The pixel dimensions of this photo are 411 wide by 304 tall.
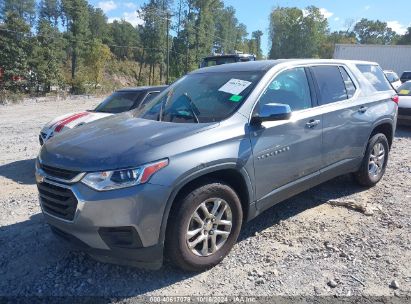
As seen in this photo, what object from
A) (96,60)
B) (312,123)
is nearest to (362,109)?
(312,123)

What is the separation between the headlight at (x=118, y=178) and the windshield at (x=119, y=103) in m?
4.85

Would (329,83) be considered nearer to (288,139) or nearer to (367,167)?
(288,139)

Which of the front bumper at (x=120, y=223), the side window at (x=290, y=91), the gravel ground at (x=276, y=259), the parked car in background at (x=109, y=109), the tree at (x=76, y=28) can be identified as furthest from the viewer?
the tree at (x=76, y=28)

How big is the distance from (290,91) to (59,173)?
8.17 feet

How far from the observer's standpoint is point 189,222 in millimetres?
3145

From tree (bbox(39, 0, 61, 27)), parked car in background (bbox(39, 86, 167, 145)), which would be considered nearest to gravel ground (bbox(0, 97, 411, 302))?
parked car in background (bbox(39, 86, 167, 145))

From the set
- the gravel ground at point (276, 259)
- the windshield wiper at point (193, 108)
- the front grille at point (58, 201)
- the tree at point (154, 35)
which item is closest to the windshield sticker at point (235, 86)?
the windshield wiper at point (193, 108)

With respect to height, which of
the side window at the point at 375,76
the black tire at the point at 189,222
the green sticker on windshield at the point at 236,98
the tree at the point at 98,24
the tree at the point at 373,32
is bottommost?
the black tire at the point at 189,222

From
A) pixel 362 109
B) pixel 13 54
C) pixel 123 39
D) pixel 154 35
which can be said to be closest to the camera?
pixel 362 109

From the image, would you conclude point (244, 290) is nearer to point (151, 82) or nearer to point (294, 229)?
point (294, 229)

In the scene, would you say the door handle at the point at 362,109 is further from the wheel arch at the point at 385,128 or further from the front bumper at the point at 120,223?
the front bumper at the point at 120,223

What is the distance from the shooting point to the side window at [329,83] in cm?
446

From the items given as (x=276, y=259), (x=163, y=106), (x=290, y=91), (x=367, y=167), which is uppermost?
(x=290, y=91)

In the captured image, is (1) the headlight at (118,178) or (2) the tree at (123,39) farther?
(2) the tree at (123,39)
